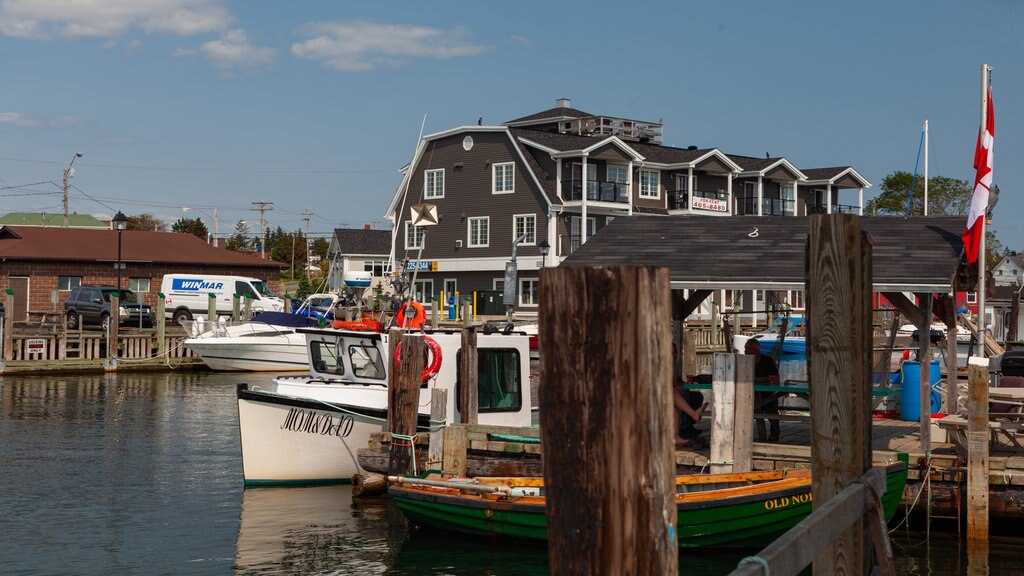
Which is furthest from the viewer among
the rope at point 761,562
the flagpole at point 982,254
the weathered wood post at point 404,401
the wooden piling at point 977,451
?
the flagpole at point 982,254

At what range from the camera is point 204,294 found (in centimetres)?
5103

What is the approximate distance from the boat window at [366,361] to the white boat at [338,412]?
0.32 meters

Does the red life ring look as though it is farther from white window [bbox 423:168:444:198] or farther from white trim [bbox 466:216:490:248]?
white window [bbox 423:168:444:198]

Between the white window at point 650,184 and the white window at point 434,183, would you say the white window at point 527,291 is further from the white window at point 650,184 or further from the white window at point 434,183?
the white window at point 650,184

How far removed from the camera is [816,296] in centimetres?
617

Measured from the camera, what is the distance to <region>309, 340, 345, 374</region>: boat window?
64.6 ft

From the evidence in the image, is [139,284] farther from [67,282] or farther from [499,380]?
[499,380]

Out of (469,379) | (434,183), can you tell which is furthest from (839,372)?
(434,183)

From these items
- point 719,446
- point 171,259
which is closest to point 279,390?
point 719,446

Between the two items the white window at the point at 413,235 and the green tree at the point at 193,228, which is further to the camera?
the green tree at the point at 193,228

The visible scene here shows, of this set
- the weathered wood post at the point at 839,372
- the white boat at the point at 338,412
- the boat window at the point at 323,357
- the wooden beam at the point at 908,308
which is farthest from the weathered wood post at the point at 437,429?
the weathered wood post at the point at 839,372

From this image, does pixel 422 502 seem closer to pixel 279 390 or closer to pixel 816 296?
pixel 279 390

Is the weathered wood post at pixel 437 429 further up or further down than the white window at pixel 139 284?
further down

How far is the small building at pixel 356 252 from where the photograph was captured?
283ft
